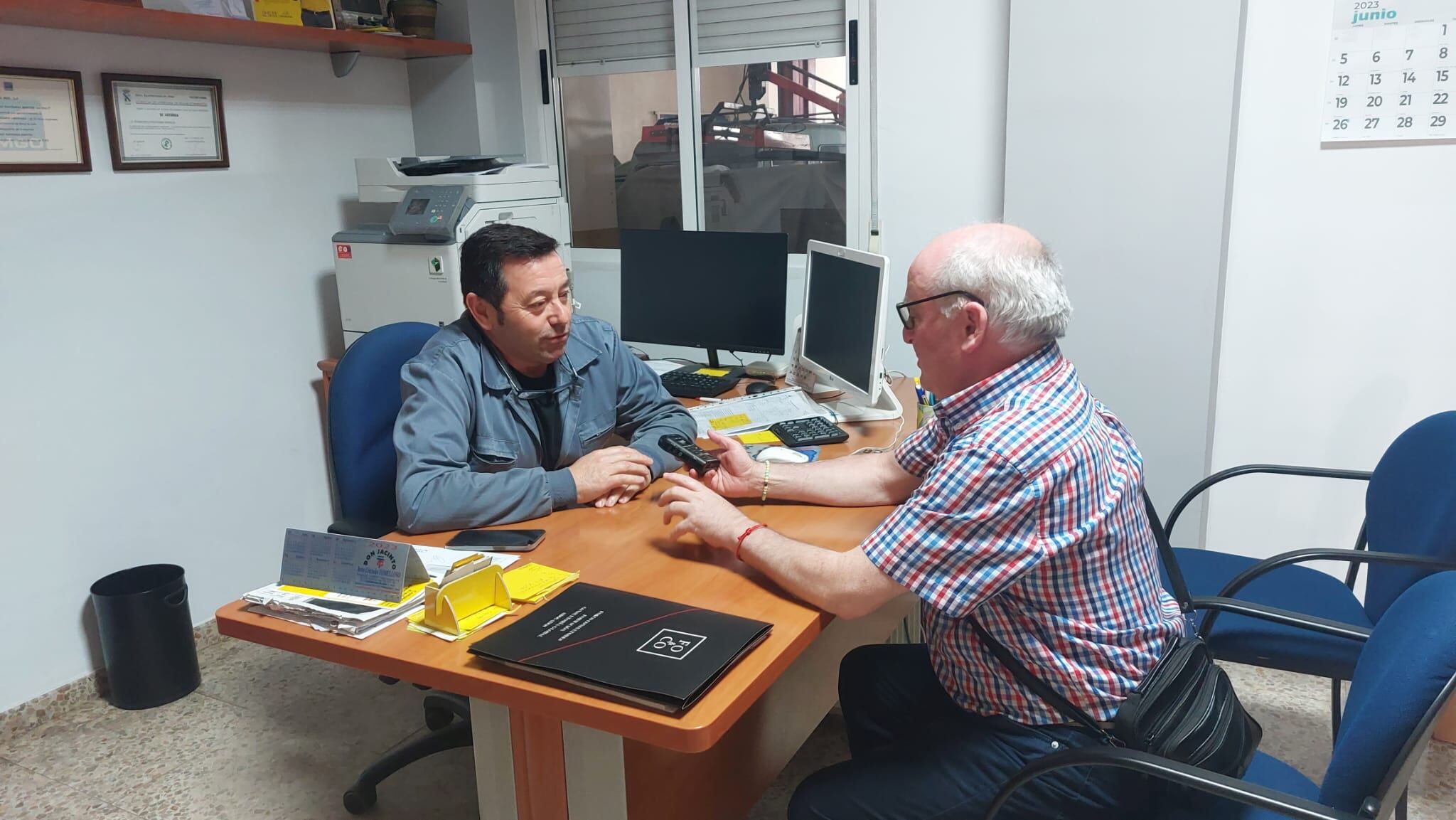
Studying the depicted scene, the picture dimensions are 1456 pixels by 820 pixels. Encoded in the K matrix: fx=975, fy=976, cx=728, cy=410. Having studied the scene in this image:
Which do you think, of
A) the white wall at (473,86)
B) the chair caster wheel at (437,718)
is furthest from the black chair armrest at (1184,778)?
the white wall at (473,86)

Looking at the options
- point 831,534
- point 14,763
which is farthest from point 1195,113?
point 14,763

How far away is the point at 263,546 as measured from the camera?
128 inches

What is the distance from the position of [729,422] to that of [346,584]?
3.89 feet

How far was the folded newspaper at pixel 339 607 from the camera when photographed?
139 cm

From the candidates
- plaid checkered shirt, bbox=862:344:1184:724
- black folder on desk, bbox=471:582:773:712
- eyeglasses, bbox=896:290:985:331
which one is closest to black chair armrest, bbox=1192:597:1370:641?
plaid checkered shirt, bbox=862:344:1184:724

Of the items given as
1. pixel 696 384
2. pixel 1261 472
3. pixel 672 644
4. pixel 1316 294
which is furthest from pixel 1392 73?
pixel 672 644

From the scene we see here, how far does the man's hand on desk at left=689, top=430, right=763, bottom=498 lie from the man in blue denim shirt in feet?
0.50

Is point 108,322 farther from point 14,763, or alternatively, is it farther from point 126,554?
point 14,763

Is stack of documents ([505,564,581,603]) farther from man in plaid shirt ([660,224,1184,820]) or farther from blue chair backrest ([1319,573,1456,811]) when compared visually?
blue chair backrest ([1319,573,1456,811])

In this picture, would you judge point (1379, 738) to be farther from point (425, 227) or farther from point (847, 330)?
point (425, 227)

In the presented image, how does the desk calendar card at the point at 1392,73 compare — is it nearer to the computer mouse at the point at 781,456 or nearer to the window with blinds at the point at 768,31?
the window with blinds at the point at 768,31

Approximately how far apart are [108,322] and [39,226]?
0.30 m

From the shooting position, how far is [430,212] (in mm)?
2994

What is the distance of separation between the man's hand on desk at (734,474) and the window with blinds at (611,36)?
7.10 ft
